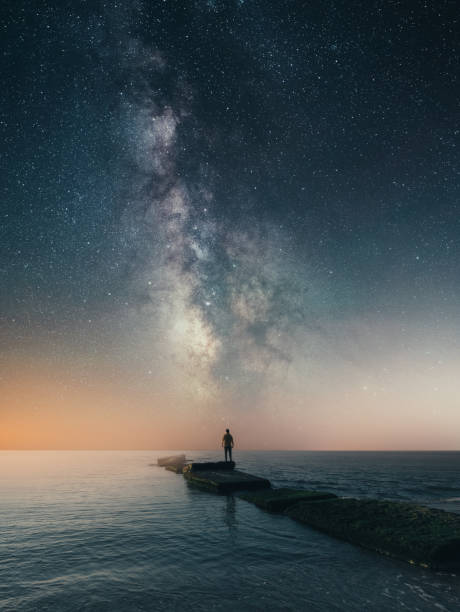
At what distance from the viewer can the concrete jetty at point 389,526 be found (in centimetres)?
766

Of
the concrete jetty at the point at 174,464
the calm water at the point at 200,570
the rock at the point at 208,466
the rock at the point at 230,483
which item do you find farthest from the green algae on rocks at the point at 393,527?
the concrete jetty at the point at 174,464

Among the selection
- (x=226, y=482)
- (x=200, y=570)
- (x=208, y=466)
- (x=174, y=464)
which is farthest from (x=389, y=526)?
(x=174, y=464)

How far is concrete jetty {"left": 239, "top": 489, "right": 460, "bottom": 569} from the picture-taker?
7656 millimetres

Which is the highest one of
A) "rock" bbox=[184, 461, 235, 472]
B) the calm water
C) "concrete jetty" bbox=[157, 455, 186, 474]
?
the calm water

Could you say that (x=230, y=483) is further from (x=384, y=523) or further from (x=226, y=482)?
(x=384, y=523)

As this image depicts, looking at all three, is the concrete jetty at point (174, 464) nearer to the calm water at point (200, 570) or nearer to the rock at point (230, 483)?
the rock at point (230, 483)

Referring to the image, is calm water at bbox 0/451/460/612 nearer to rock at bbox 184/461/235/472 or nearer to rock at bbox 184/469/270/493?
rock at bbox 184/469/270/493

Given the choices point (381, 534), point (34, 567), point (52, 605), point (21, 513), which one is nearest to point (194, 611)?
point (52, 605)

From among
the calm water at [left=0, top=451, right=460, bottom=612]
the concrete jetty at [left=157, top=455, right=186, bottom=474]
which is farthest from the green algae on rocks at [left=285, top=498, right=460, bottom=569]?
the concrete jetty at [left=157, top=455, right=186, bottom=474]

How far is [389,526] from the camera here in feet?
31.0

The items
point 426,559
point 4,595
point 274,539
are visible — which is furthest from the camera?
point 274,539

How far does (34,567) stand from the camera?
817 cm

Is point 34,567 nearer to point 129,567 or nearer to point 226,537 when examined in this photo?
point 129,567

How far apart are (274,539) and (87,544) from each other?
589cm
